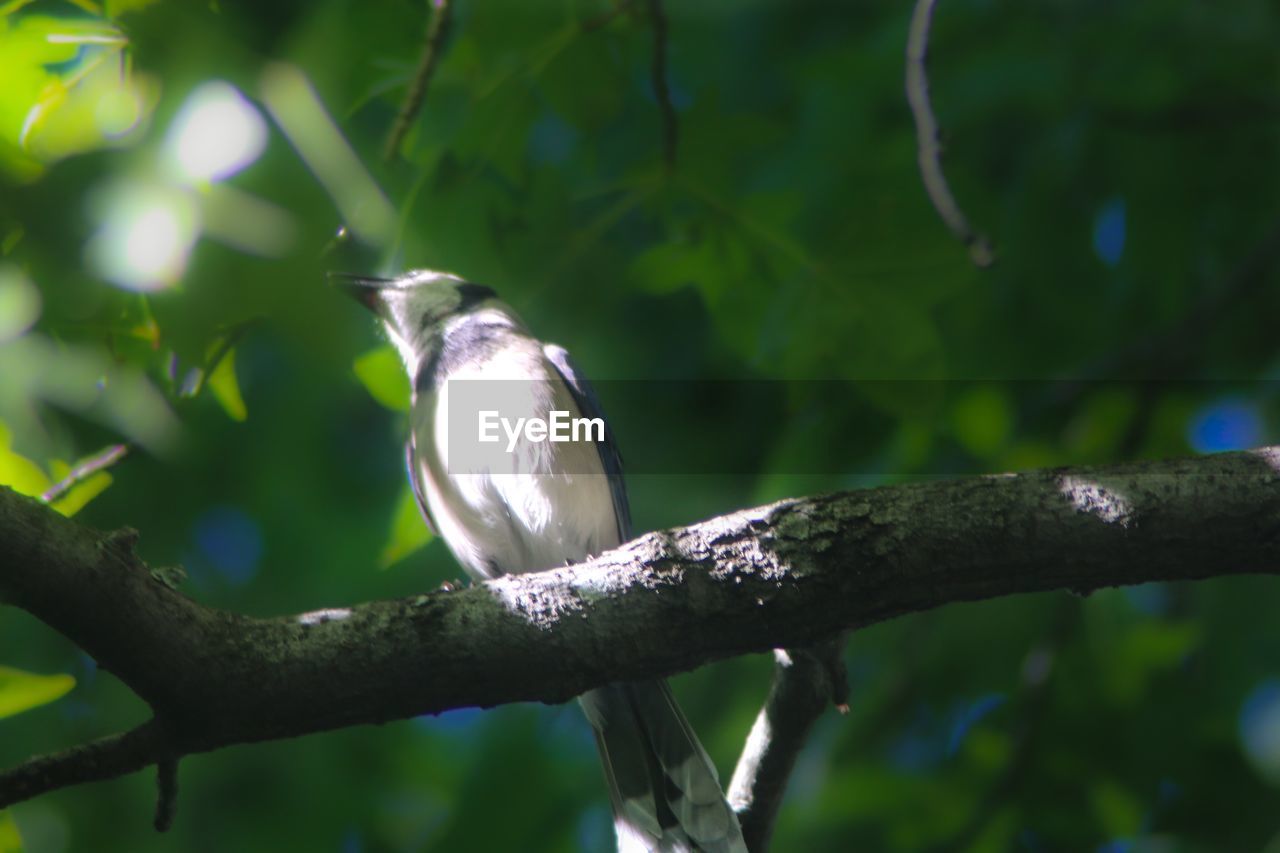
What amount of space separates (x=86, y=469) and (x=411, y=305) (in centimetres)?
207

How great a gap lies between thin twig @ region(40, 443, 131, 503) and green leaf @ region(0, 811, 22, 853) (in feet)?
2.21

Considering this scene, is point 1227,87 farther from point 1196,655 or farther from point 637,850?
point 637,850

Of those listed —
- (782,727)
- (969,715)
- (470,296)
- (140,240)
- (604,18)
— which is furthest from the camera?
(969,715)

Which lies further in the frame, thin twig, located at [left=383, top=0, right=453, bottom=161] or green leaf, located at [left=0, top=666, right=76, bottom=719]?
thin twig, located at [left=383, top=0, right=453, bottom=161]

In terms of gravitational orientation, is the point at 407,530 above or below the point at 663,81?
below

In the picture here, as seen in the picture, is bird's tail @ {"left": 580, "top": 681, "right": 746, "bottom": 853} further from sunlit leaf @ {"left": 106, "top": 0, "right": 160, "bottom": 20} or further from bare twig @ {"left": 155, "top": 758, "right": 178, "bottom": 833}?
sunlit leaf @ {"left": 106, "top": 0, "right": 160, "bottom": 20}

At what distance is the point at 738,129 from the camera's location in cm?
337

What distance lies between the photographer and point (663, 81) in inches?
124

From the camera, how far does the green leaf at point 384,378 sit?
11.2 ft

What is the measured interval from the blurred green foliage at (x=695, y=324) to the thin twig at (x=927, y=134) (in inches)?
21.6

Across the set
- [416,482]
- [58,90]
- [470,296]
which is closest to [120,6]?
[58,90]

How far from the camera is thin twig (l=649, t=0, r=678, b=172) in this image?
3.01 metres

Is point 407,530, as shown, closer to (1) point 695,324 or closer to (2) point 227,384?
(2) point 227,384

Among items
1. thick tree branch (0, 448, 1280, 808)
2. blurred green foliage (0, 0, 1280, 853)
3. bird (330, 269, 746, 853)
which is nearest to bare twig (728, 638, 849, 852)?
thick tree branch (0, 448, 1280, 808)
